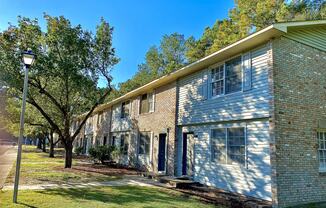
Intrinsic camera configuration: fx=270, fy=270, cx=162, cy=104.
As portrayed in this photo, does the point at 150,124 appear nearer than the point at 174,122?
No

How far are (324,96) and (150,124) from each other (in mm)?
10281

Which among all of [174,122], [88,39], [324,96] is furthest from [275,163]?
[88,39]

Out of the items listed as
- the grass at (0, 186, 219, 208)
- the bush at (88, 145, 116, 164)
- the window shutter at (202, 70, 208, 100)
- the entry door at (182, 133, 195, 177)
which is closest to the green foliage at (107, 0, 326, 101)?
the window shutter at (202, 70, 208, 100)

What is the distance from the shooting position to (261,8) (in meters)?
24.9

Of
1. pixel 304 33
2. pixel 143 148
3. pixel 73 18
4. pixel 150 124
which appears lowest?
pixel 143 148

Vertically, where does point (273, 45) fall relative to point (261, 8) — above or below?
below

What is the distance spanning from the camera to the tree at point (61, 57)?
1495 cm

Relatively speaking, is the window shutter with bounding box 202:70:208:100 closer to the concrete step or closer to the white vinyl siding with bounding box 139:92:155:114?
the concrete step

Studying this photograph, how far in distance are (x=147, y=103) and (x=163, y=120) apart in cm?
317

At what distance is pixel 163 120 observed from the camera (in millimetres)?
16188

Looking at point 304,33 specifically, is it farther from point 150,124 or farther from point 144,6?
point 150,124

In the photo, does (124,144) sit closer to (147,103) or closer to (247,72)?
(147,103)

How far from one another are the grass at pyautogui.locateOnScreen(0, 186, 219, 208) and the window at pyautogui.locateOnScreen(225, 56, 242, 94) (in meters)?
4.58

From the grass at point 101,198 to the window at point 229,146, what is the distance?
7.26 ft
